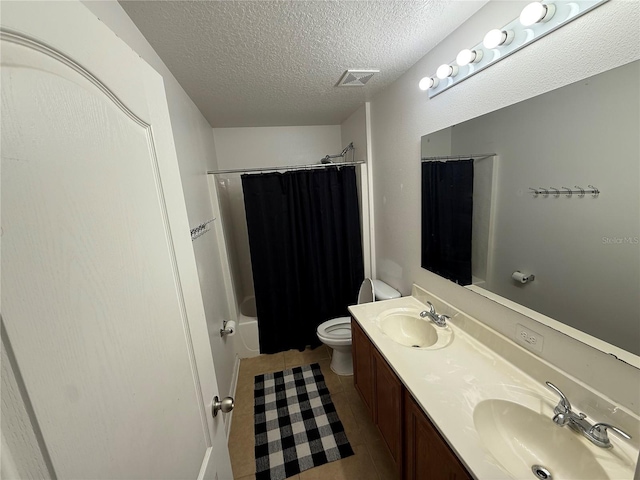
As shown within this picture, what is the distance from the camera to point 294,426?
1.73 meters

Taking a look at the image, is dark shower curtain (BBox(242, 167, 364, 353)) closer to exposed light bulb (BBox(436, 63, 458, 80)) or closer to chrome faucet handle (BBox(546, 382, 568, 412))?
exposed light bulb (BBox(436, 63, 458, 80))

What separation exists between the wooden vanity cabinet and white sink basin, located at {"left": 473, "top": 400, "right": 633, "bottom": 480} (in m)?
0.15

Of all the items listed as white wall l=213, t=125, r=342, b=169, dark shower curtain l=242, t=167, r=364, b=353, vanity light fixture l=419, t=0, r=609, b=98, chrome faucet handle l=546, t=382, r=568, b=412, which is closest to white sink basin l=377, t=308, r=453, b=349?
chrome faucet handle l=546, t=382, r=568, b=412

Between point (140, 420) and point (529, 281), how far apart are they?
4.41 ft

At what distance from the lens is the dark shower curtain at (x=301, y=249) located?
2.31m

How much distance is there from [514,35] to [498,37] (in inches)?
2.2

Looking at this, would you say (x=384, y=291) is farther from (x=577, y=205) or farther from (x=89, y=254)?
(x=89, y=254)

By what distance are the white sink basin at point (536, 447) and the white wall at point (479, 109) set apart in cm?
19

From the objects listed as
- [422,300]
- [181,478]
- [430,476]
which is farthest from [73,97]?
[422,300]

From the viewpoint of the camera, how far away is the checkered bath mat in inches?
59.5

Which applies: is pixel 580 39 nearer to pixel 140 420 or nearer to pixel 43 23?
pixel 43 23

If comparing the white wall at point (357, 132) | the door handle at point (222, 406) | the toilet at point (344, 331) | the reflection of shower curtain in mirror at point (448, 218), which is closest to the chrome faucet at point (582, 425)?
the reflection of shower curtain in mirror at point (448, 218)

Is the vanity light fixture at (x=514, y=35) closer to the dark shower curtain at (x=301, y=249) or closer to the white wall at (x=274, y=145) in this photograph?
the dark shower curtain at (x=301, y=249)

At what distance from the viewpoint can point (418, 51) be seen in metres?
1.40
